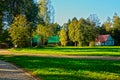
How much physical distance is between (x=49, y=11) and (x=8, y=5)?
1107 inches

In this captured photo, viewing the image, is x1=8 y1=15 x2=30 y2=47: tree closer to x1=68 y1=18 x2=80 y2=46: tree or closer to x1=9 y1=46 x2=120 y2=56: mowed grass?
x1=9 y1=46 x2=120 y2=56: mowed grass

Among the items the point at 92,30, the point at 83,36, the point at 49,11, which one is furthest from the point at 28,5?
the point at 92,30

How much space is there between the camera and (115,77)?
58.5 feet

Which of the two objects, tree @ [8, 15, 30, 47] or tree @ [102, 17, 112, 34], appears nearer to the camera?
tree @ [8, 15, 30, 47]

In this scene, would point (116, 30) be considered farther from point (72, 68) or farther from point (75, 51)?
point (72, 68)

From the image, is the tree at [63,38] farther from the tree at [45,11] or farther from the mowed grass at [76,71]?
the mowed grass at [76,71]

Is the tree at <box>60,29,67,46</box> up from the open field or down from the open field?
up

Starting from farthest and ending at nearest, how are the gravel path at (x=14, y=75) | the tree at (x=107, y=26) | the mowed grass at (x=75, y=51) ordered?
1. the tree at (x=107, y=26)
2. the mowed grass at (x=75, y=51)
3. the gravel path at (x=14, y=75)

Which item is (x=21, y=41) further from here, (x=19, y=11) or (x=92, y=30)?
(x=92, y=30)

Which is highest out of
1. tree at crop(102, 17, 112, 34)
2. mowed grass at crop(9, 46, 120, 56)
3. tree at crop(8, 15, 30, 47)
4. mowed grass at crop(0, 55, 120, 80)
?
tree at crop(102, 17, 112, 34)

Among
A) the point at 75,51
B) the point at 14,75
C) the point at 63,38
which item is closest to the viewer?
the point at 14,75

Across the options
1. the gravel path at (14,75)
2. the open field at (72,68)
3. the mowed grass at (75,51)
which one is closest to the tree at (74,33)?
the mowed grass at (75,51)

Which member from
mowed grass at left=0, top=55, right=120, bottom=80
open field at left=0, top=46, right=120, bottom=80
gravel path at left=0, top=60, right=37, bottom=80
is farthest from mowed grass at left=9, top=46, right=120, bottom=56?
gravel path at left=0, top=60, right=37, bottom=80

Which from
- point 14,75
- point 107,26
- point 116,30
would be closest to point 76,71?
point 14,75
